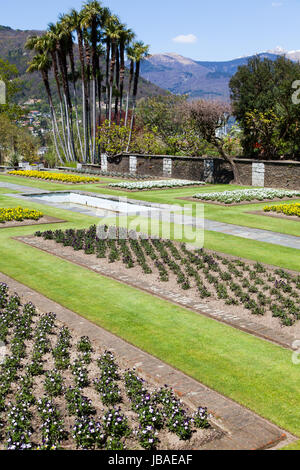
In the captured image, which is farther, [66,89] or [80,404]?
[66,89]

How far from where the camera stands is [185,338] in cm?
768

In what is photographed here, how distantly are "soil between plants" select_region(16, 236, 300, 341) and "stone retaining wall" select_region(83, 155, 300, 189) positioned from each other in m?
17.4

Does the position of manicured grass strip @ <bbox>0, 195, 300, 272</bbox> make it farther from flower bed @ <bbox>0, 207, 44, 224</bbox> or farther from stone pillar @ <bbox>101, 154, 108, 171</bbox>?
stone pillar @ <bbox>101, 154, 108, 171</bbox>

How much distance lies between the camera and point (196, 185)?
103 ft

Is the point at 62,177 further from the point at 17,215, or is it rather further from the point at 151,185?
the point at 17,215

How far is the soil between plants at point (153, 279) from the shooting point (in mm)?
8422

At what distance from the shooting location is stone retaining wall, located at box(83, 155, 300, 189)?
28972 millimetres

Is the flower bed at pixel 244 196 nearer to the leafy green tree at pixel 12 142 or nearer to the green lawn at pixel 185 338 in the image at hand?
the green lawn at pixel 185 338

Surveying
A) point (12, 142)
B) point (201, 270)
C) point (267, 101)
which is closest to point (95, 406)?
point (201, 270)

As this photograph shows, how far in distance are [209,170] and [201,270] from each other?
22204mm

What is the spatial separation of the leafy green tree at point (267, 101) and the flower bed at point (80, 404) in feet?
98.3

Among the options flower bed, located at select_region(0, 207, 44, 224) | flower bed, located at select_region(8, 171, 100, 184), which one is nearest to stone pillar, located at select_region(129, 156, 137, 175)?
flower bed, located at select_region(8, 171, 100, 184)

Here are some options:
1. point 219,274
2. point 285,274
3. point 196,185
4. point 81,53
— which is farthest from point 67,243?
point 81,53
